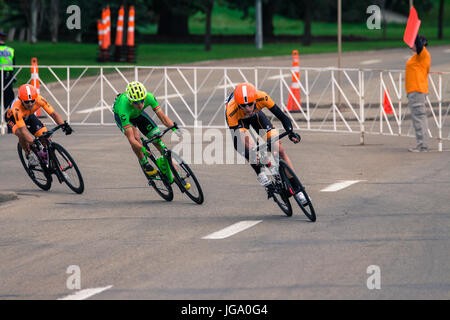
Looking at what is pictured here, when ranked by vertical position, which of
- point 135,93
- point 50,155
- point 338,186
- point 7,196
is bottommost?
point 338,186

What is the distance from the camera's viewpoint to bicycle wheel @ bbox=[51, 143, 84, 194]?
46.0 feet

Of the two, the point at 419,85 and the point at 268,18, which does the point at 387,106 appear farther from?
the point at 268,18

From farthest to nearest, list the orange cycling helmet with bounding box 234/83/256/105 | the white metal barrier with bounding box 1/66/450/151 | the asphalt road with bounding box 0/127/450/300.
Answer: the white metal barrier with bounding box 1/66/450/151 < the orange cycling helmet with bounding box 234/83/256/105 < the asphalt road with bounding box 0/127/450/300

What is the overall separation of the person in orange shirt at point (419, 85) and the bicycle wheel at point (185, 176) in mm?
6361

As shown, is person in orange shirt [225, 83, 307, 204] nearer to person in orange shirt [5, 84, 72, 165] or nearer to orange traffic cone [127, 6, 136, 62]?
person in orange shirt [5, 84, 72, 165]

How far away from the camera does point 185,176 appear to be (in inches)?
505

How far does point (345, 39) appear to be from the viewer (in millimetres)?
65250

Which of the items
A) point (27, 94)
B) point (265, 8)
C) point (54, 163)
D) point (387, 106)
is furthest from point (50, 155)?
point (265, 8)

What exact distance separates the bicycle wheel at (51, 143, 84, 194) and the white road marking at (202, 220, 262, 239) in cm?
330

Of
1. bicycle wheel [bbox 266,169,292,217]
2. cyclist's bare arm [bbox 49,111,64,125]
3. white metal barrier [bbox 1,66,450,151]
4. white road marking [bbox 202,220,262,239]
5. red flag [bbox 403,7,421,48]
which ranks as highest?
red flag [bbox 403,7,421,48]

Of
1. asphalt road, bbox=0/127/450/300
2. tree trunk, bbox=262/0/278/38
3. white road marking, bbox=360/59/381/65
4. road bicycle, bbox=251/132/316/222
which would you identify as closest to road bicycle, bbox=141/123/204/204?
asphalt road, bbox=0/127/450/300

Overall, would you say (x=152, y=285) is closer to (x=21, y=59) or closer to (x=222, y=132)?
(x=222, y=132)

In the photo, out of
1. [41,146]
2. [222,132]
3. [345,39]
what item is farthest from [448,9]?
[41,146]

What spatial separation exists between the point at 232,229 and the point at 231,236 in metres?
0.43
